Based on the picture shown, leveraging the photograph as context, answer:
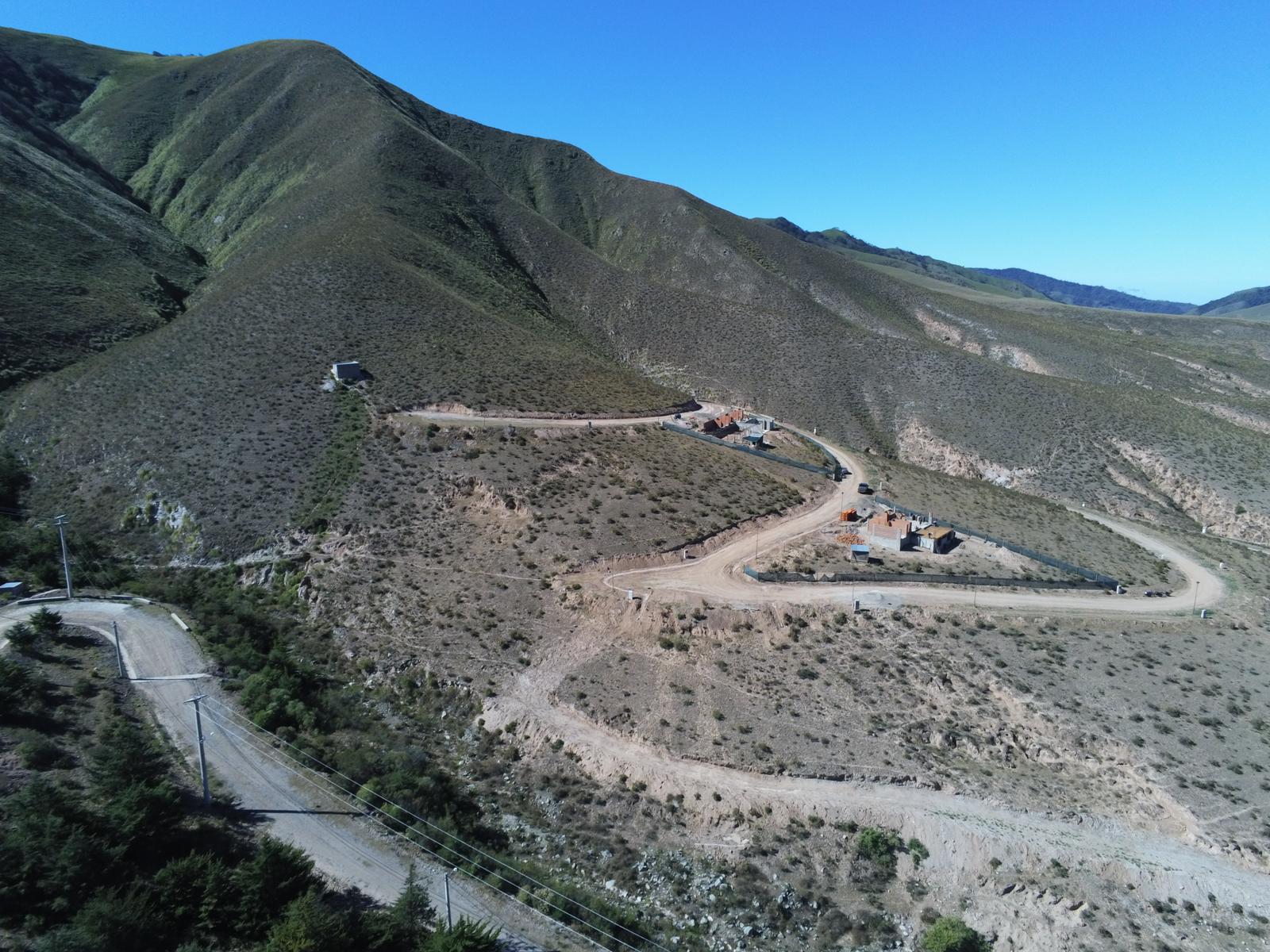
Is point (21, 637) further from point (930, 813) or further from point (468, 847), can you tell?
point (930, 813)

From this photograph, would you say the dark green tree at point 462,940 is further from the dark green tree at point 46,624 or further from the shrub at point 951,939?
the dark green tree at point 46,624

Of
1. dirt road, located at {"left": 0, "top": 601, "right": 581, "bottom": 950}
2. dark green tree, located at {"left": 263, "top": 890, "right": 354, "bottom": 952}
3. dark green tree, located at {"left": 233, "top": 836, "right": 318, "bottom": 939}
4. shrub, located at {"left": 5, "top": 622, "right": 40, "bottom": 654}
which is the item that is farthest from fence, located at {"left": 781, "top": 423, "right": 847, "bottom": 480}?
shrub, located at {"left": 5, "top": 622, "right": 40, "bottom": 654}

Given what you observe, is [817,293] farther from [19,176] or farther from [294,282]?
[19,176]

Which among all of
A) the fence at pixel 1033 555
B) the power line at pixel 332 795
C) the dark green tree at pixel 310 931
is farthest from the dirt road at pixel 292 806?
the fence at pixel 1033 555

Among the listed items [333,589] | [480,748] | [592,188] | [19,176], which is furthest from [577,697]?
[592,188]

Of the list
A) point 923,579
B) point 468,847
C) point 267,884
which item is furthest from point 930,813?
point 267,884

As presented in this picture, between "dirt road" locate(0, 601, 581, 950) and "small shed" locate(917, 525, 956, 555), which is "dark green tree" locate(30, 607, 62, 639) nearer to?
"dirt road" locate(0, 601, 581, 950)
